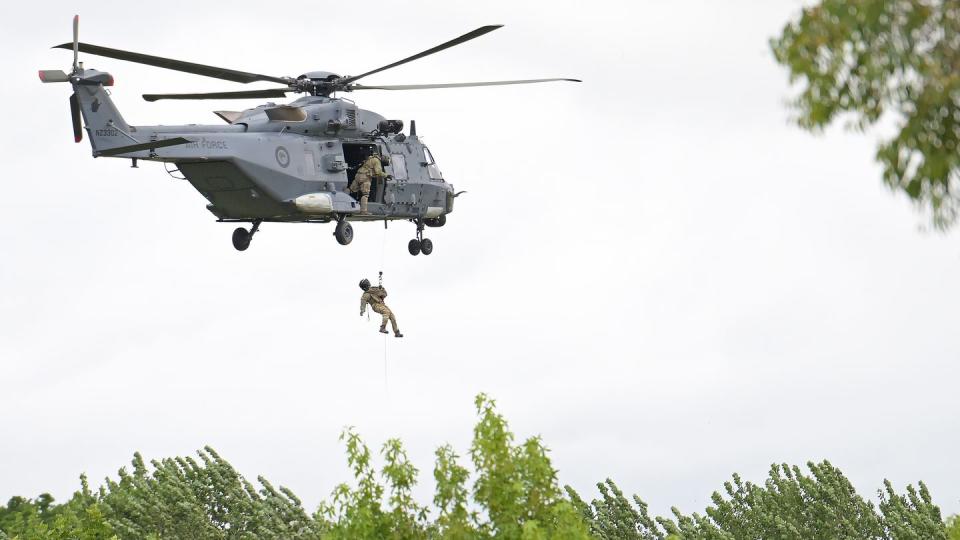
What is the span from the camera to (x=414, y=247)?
3853cm

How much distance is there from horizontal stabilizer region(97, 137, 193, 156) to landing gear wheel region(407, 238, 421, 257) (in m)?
7.87

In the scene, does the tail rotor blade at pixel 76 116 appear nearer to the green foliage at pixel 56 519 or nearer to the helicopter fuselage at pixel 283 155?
the helicopter fuselage at pixel 283 155

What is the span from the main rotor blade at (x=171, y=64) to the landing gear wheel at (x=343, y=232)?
3.50 meters

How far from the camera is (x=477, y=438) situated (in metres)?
25.3

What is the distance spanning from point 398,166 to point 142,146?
26.3 feet

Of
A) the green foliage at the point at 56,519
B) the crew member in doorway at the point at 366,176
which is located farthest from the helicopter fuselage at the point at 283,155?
the green foliage at the point at 56,519

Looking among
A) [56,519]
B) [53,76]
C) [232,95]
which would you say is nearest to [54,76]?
[53,76]

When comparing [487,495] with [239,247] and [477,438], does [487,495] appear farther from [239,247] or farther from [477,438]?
[239,247]

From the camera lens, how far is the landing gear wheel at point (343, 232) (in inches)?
1388

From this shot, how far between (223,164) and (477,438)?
10185 mm

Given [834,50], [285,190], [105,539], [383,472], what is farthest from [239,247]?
→ [105,539]

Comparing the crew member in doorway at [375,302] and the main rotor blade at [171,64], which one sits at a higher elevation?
the main rotor blade at [171,64]

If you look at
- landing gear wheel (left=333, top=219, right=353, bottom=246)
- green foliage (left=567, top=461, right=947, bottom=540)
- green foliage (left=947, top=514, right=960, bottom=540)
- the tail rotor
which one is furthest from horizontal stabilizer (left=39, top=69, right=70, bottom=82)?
green foliage (left=567, top=461, right=947, bottom=540)

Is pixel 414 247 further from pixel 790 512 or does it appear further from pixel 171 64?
pixel 790 512
